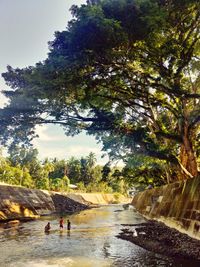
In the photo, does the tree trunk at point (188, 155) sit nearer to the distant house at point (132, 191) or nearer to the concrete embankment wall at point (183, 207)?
the concrete embankment wall at point (183, 207)

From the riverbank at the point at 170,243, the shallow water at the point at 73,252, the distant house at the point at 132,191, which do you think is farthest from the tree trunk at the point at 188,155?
the distant house at the point at 132,191

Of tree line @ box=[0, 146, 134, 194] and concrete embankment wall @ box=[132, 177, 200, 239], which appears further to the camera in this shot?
tree line @ box=[0, 146, 134, 194]

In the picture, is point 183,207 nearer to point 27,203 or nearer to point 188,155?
point 188,155

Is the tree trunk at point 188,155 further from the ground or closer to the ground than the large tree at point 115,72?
closer to the ground

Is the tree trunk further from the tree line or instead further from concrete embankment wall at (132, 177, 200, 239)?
the tree line

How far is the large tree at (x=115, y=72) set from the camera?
645 inches

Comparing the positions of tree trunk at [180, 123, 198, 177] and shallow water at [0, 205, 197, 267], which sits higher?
tree trunk at [180, 123, 198, 177]

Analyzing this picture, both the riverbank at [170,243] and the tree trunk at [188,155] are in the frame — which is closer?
the riverbank at [170,243]

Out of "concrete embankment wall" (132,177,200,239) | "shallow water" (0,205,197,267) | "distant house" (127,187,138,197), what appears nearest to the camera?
"shallow water" (0,205,197,267)

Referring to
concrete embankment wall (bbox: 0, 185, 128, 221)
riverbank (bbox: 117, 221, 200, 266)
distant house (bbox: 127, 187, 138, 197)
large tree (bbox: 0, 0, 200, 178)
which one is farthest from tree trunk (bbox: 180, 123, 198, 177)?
distant house (bbox: 127, 187, 138, 197)

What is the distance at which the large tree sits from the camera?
16.4 m

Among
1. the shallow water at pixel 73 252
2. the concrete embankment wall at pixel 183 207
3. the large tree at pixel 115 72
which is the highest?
the large tree at pixel 115 72

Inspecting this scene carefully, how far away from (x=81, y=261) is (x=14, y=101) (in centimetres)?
1184

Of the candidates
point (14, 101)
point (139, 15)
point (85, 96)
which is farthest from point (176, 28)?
point (14, 101)
